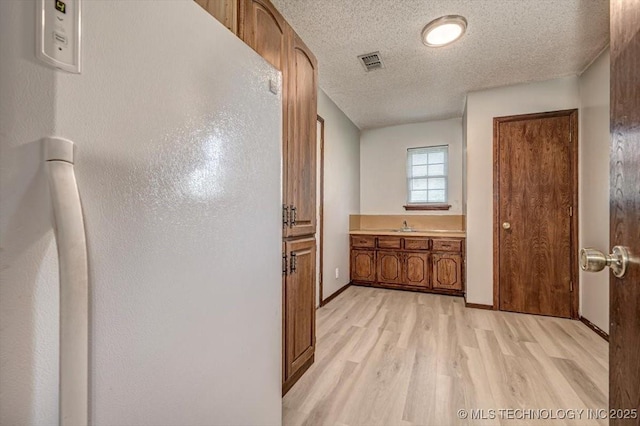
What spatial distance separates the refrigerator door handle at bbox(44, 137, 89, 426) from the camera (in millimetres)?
368

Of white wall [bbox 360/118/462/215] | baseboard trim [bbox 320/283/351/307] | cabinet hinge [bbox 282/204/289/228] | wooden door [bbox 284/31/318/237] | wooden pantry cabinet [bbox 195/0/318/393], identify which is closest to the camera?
wooden pantry cabinet [bbox 195/0/318/393]

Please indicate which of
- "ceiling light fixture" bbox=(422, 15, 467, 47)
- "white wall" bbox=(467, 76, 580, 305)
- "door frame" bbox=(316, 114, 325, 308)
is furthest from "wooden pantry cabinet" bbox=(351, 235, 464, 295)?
"ceiling light fixture" bbox=(422, 15, 467, 47)

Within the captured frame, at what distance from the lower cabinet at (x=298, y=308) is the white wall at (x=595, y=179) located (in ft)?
8.15

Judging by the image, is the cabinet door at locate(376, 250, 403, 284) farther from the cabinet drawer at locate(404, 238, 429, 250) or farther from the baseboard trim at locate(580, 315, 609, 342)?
the baseboard trim at locate(580, 315, 609, 342)

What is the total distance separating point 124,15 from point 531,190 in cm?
360

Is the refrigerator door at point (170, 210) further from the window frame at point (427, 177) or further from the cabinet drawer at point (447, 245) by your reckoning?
the window frame at point (427, 177)

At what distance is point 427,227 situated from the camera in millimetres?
4277

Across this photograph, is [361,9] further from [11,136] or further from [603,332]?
[603,332]

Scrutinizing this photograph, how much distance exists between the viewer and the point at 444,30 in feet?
6.86

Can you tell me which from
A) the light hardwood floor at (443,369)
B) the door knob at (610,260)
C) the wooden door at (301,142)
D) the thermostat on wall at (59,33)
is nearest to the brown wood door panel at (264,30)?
the wooden door at (301,142)

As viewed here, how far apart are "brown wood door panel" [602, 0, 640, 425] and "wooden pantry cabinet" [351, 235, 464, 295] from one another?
3058 mm

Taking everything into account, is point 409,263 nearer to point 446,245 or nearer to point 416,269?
point 416,269

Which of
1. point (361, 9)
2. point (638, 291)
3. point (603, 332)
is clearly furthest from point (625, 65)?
point (603, 332)

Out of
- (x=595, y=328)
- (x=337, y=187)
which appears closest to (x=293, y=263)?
(x=337, y=187)
